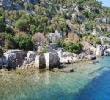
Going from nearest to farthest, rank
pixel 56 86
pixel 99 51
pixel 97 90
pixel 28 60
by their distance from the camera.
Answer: pixel 56 86 < pixel 97 90 < pixel 28 60 < pixel 99 51

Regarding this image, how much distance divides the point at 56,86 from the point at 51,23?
62700 mm

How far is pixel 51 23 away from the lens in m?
110

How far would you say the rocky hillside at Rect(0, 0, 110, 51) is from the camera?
267 ft

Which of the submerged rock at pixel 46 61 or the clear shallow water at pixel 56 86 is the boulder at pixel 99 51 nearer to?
the clear shallow water at pixel 56 86

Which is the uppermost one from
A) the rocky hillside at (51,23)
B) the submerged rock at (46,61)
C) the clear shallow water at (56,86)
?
the rocky hillside at (51,23)

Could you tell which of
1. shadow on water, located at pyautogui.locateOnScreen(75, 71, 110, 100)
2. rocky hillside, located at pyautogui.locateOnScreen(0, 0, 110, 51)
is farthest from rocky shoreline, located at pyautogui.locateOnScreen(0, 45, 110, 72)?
shadow on water, located at pyautogui.locateOnScreen(75, 71, 110, 100)

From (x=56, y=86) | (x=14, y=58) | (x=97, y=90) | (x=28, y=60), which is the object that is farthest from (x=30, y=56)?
(x=97, y=90)

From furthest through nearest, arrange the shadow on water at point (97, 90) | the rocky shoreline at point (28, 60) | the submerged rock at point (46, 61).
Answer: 1. the submerged rock at point (46, 61)
2. the rocky shoreline at point (28, 60)
3. the shadow on water at point (97, 90)

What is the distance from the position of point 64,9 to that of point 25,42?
71699mm

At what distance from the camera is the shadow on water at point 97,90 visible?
4464 centimetres

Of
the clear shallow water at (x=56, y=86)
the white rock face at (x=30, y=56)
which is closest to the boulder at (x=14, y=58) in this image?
the white rock face at (x=30, y=56)

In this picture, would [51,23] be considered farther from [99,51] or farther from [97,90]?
[97,90]

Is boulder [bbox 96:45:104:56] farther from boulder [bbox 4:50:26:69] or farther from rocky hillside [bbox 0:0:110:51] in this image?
boulder [bbox 4:50:26:69]

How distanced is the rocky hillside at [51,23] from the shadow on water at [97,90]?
2341 cm
